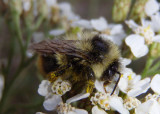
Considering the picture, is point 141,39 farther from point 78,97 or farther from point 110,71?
point 78,97

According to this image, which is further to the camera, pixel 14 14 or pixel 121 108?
pixel 14 14

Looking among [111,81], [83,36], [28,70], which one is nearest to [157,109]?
[111,81]

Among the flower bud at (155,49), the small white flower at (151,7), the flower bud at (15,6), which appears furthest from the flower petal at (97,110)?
the flower bud at (15,6)

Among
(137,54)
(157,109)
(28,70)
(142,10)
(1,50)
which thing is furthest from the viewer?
(1,50)

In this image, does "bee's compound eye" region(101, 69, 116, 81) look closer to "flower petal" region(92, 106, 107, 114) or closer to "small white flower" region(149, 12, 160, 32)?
"flower petal" region(92, 106, 107, 114)

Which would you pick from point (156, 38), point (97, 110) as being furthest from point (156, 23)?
point (97, 110)

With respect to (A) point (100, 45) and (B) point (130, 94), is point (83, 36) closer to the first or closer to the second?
(A) point (100, 45)
